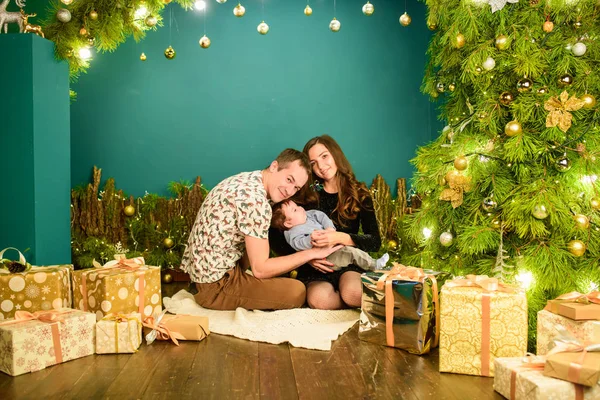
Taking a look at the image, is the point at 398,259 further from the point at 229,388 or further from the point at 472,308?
the point at 229,388

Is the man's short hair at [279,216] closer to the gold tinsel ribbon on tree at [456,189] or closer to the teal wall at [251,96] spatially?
the gold tinsel ribbon on tree at [456,189]

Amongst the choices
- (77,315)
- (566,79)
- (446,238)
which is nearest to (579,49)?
(566,79)

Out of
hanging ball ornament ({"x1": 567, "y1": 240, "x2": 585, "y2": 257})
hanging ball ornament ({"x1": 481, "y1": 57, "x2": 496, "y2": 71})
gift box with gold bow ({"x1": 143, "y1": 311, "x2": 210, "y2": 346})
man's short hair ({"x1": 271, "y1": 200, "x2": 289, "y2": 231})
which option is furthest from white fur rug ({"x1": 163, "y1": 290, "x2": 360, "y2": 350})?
hanging ball ornament ({"x1": 481, "y1": 57, "x2": 496, "y2": 71})

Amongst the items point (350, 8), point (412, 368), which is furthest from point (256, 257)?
point (350, 8)

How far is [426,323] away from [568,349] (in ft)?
2.33

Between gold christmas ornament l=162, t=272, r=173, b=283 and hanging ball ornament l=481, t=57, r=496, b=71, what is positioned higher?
hanging ball ornament l=481, t=57, r=496, b=71

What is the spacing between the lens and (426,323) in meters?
2.58

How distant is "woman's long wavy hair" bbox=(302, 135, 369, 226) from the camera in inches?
145

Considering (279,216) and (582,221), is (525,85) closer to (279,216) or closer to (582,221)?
(582,221)

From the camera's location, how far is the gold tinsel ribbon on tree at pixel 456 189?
9.09 ft

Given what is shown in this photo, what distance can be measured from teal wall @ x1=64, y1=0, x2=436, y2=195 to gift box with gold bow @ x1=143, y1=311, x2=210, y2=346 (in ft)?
6.87

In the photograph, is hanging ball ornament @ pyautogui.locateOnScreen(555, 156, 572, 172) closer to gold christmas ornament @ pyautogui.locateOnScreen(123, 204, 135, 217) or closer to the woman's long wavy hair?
the woman's long wavy hair

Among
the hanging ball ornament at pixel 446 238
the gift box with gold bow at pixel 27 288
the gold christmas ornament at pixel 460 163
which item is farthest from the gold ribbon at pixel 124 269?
the gold christmas ornament at pixel 460 163

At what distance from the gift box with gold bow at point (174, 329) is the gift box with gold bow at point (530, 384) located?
1.43 m
